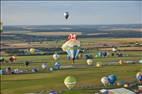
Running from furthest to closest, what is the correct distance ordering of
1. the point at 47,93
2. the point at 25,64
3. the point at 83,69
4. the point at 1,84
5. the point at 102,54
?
1. the point at 102,54
2. the point at 25,64
3. the point at 83,69
4. the point at 1,84
5. the point at 47,93

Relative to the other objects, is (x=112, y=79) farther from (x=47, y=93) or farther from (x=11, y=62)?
(x=11, y=62)

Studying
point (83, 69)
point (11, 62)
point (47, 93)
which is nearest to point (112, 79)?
point (47, 93)

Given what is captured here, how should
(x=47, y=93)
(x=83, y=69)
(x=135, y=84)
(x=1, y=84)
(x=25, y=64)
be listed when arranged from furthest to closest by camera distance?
(x=25, y=64) < (x=83, y=69) < (x=1, y=84) < (x=135, y=84) < (x=47, y=93)

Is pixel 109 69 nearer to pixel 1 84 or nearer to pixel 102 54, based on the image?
pixel 1 84

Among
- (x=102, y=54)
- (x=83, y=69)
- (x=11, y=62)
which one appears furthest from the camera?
(x=102, y=54)

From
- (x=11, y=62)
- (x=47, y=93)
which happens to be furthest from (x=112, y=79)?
(x=11, y=62)

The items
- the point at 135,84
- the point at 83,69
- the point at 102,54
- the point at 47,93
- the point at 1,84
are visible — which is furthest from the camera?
the point at 102,54

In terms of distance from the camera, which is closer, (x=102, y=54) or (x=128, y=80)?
(x=128, y=80)

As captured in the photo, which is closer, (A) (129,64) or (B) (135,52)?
(A) (129,64)
